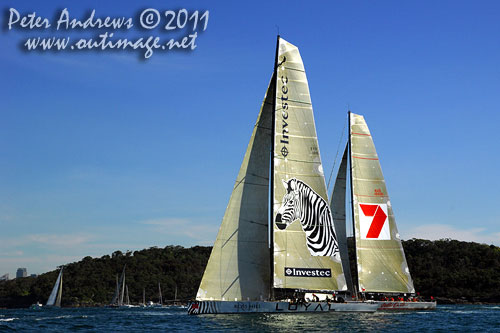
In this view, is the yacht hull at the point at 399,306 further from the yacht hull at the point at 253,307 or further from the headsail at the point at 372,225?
the yacht hull at the point at 253,307

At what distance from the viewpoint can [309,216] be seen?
4219 cm

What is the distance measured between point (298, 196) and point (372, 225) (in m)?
13.9

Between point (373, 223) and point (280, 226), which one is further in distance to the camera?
point (373, 223)

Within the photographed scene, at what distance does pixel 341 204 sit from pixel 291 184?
15102mm

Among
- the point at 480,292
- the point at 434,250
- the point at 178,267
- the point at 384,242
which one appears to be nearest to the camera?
the point at 384,242

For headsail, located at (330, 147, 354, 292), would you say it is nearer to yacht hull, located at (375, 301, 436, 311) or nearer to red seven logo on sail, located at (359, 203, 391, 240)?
red seven logo on sail, located at (359, 203, 391, 240)

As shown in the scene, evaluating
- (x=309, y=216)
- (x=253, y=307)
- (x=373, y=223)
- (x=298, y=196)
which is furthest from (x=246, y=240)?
(x=373, y=223)

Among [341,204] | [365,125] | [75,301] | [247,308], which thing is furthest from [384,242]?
[75,301]

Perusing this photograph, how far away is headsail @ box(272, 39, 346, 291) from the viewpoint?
40781mm

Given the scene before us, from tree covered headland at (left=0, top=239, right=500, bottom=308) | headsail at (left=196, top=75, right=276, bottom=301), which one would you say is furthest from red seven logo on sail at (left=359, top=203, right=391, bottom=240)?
tree covered headland at (left=0, top=239, right=500, bottom=308)

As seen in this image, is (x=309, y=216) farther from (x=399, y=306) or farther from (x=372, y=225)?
(x=399, y=306)

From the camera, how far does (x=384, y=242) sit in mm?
53031

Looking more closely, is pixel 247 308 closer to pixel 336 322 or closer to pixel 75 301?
pixel 336 322

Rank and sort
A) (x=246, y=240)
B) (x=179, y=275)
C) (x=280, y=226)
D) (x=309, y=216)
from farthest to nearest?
(x=179, y=275) → (x=309, y=216) → (x=280, y=226) → (x=246, y=240)
